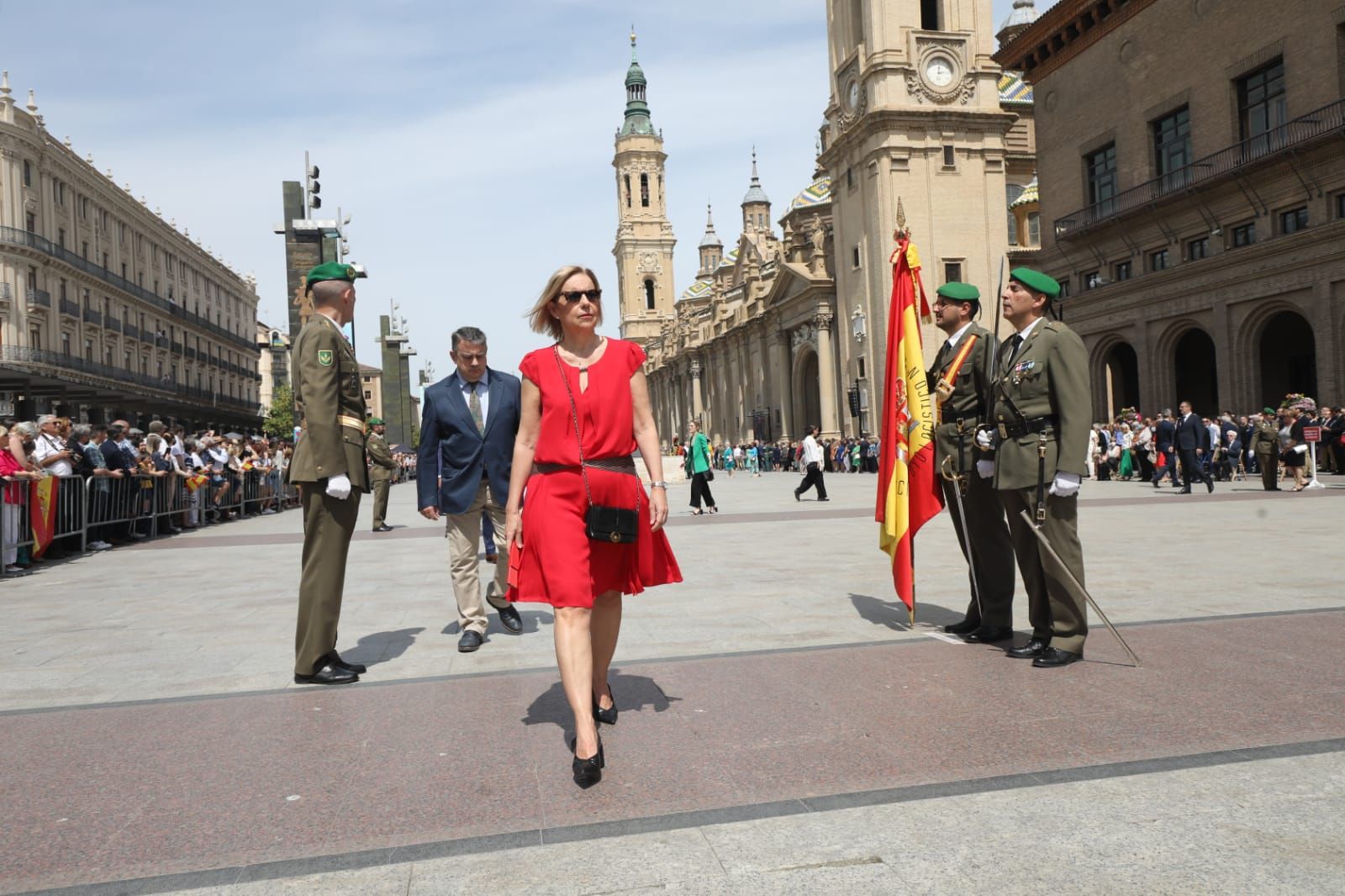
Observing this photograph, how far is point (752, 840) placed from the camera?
3.16 metres

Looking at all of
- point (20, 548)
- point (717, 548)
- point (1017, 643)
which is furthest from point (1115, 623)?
point (20, 548)

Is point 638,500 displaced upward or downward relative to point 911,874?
upward

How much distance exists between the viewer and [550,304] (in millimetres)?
4336

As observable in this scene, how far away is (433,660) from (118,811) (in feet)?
8.27

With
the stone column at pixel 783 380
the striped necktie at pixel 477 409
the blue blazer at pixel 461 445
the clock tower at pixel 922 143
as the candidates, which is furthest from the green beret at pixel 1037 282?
the stone column at pixel 783 380

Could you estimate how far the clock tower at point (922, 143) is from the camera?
4675cm

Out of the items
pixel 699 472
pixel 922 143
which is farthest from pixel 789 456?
pixel 699 472

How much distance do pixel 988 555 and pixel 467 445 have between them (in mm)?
3290

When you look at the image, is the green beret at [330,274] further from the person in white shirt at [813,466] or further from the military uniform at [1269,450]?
the military uniform at [1269,450]

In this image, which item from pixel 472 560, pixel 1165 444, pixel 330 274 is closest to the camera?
pixel 330 274

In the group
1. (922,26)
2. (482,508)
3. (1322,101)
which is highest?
(922,26)

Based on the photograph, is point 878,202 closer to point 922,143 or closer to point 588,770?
point 922,143

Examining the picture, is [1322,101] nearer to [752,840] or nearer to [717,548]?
[717,548]

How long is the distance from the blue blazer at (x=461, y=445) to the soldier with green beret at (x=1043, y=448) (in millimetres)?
2988
